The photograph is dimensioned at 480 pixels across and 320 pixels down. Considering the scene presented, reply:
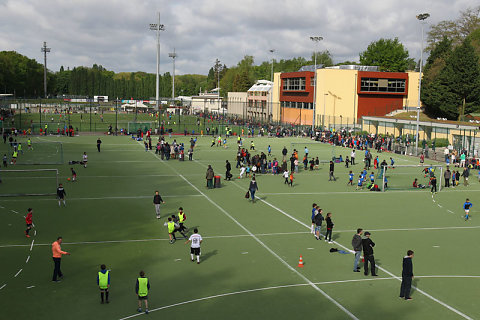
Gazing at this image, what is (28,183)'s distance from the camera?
31.7 meters

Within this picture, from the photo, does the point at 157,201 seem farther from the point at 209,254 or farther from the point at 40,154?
the point at 40,154

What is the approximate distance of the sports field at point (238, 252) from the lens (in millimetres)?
13484

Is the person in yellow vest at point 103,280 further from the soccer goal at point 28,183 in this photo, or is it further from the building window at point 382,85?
the building window at point 382,85

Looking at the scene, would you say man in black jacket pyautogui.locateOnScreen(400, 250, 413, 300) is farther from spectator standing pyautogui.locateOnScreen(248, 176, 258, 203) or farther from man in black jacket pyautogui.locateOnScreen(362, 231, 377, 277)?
spectator standing pyautogui.locateOnScreen(248, 176, 258, 203)

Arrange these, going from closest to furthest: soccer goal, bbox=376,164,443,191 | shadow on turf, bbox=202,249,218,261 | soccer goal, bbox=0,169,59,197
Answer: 1. shadow on turf, bbox=202,249,218,261
2. soccer goal, bbox=0,169,59,197
3. soccer goal, bbox=376,164,443,191

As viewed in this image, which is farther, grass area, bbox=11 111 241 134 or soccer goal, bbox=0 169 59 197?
grass area, bbox=11 111 241 134

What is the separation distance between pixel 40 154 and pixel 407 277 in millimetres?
39625

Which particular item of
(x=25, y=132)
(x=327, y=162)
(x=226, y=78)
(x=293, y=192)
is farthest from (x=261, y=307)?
(x=226, y=78)

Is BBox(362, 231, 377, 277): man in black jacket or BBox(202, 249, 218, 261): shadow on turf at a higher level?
BBox(362, 231, 377, 277): man in black jacket

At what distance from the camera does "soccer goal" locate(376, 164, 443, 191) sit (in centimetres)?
3244

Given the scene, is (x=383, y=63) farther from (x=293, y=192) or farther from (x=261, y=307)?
(x=261, y=307)

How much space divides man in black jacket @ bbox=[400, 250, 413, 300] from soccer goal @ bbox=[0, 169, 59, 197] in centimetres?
1998

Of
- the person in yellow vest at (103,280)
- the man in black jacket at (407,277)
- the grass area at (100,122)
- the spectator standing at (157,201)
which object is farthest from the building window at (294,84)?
the person in yellow vest at (103,280)

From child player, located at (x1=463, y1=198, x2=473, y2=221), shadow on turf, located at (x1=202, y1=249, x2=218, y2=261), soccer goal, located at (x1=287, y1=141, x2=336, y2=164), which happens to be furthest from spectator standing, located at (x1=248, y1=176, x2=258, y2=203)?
soccer goal, located at (x1=287, y1=141, x2=336, y2=164)
